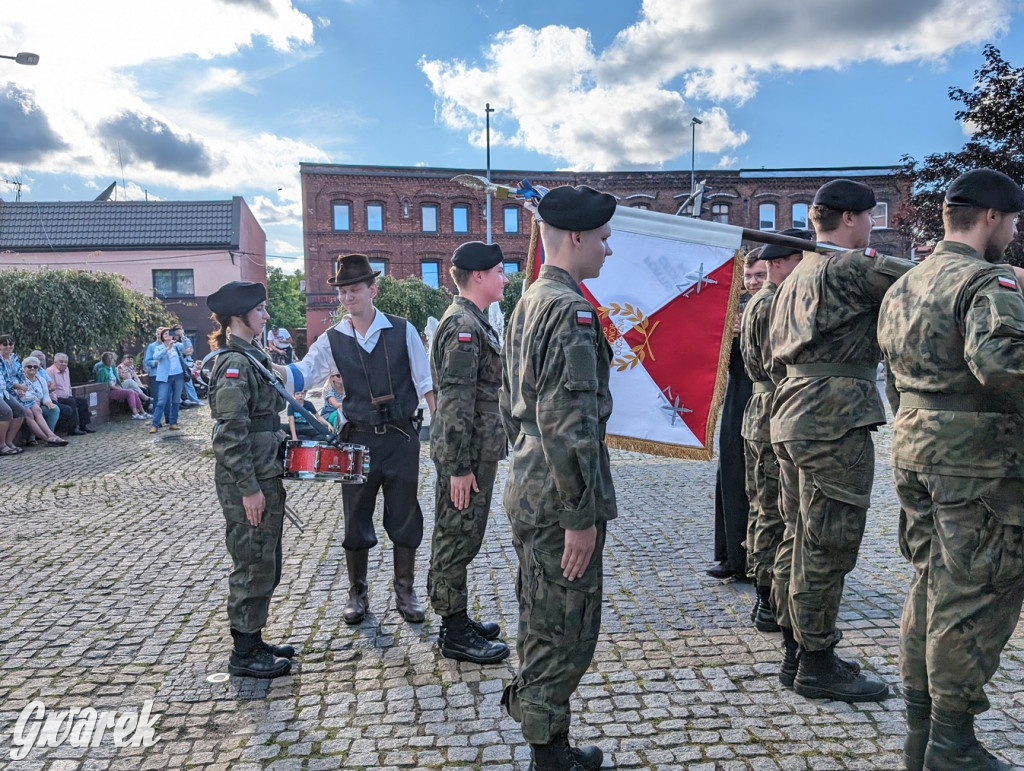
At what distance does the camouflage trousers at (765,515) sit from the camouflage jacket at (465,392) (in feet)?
4.93

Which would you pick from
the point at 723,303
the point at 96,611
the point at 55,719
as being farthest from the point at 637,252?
the point at 96,611

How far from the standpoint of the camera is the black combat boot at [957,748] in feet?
9.20


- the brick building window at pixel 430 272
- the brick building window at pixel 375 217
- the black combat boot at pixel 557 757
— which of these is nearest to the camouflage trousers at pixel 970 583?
the black combat boot at pixel 557 757

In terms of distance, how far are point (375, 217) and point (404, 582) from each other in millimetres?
43597

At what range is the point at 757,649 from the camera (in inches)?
161

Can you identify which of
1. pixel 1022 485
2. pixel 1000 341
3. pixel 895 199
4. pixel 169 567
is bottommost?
pixel 169 567

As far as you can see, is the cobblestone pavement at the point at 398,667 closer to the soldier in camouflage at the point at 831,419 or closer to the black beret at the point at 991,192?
the soldier in camouflage at the point at 831,419

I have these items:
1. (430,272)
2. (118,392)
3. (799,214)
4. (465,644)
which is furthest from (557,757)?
(799,214)

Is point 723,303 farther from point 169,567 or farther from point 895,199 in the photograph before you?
point 895,199

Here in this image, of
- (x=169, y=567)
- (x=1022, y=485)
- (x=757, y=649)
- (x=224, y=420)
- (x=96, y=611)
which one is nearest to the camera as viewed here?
(x=1022, y=485)

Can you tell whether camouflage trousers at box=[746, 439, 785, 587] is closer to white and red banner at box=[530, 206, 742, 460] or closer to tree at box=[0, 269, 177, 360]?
white and red banner at box=[530, 206, 742, 460]

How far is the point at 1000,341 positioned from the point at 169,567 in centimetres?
576

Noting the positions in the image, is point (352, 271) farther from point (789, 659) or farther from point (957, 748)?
point (957, 748)

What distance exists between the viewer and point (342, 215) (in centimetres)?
4584
